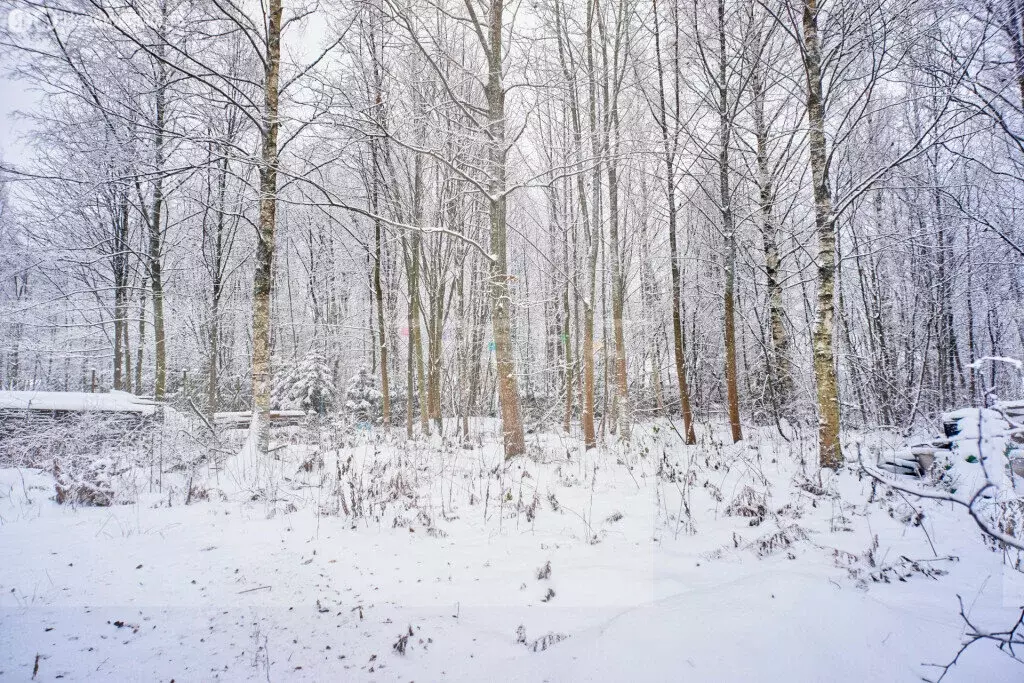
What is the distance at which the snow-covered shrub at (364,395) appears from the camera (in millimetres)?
21844

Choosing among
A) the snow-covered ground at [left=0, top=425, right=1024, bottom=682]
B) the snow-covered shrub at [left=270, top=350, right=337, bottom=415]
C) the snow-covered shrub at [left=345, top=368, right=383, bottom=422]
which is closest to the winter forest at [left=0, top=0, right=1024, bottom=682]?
the snow-covered ground at [left=0, top=425, right=1024, bottom=682]

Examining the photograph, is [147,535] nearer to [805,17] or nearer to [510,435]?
[510,435]

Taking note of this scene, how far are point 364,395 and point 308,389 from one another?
274 centimetres

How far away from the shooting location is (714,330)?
19.9 meters

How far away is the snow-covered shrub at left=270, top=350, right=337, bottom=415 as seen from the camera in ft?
69.6

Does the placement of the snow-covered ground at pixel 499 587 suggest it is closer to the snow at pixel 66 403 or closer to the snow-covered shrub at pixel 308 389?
the snow at pixel 66 403

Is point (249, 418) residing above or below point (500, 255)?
below

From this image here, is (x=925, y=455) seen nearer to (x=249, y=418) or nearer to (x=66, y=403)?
(x=249, y=418)

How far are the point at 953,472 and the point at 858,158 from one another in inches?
415

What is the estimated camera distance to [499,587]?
9.90ft

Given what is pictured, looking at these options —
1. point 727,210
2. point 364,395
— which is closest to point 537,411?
point 364,395

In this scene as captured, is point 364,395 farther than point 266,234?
Yes

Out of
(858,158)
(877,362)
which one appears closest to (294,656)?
(877,362)

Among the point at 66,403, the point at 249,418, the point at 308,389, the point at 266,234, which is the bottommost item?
the point at 249,418
